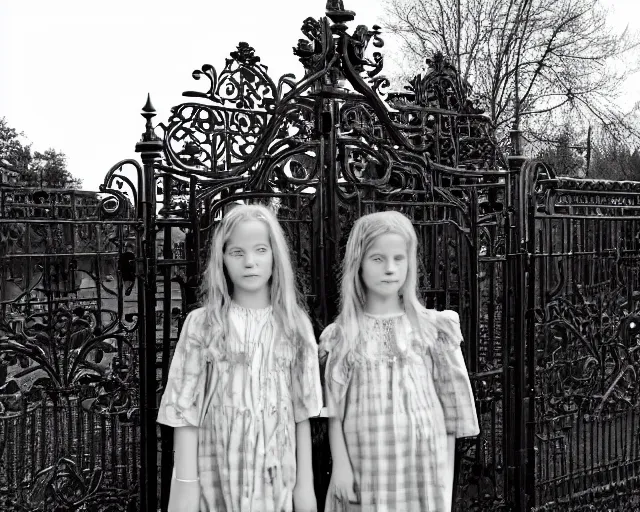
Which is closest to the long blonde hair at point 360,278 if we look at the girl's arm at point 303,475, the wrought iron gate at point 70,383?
the girl's arm at point 303,475

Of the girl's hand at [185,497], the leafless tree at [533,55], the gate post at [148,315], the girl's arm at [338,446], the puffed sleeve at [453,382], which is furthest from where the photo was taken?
the leafless tree at [533,55]

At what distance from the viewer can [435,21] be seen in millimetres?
16328

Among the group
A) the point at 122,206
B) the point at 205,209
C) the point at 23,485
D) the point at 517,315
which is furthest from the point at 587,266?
the point at 23,485

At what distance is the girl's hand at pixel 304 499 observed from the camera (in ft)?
10.2

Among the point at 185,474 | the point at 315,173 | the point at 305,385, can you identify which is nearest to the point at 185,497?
the point at 185,474

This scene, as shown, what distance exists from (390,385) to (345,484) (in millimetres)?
457

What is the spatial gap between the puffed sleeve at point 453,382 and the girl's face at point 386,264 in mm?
299

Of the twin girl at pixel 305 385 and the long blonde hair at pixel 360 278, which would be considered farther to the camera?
the long blonde hair at pixel 360 278

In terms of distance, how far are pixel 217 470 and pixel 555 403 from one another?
2.72m

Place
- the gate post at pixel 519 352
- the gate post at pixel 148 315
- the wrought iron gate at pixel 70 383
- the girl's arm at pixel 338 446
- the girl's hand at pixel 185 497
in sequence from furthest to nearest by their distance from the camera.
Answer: the gate post at pixel 519 352 < the wrought iron gate at pixel 70 383 < the gate post at pixel 148 315 < the girl's arm at pixel 338 446 < the girl's hand at pixel 185 497

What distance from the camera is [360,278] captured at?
342cm

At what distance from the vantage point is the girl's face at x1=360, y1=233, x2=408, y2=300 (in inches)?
129

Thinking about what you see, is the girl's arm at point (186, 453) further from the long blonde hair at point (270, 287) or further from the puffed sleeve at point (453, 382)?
the puffed sleeve at point (453, 382)

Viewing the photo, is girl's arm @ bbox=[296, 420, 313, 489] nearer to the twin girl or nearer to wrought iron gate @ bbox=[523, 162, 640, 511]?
the twin girl
